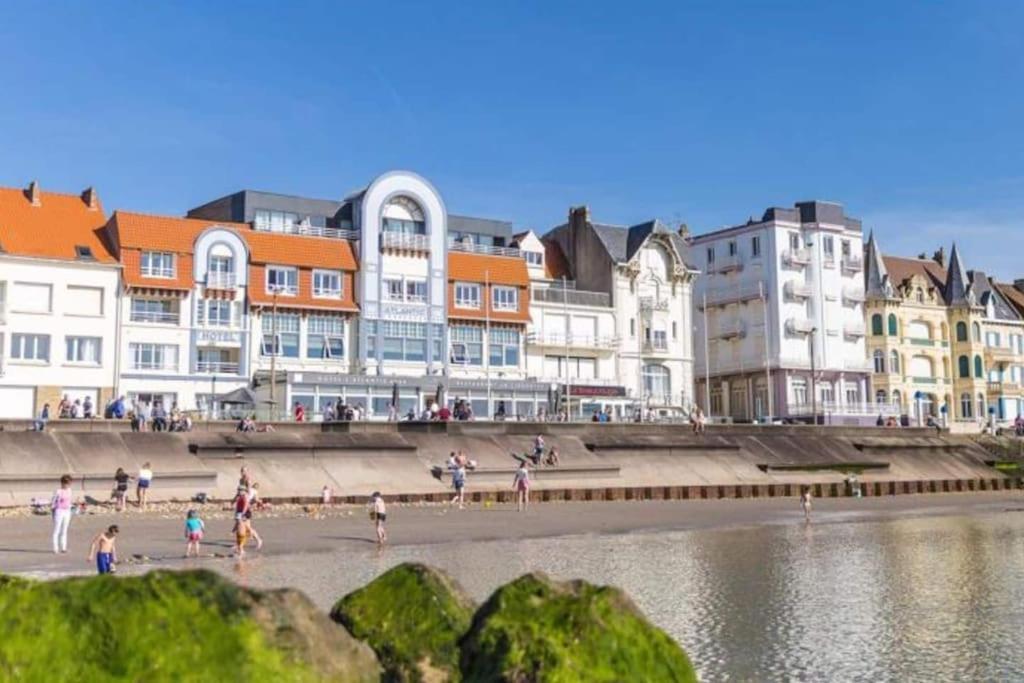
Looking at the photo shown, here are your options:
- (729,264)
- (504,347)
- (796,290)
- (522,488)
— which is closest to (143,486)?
(522,488)

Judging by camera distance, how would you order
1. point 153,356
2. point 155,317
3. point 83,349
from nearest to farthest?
1. point 83,349
2. point 153,356
3. point 155,317

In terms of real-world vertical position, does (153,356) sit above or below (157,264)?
below

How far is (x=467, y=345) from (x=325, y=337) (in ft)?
31.7

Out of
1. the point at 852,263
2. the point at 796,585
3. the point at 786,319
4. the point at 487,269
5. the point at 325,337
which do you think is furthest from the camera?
the point at 852,263

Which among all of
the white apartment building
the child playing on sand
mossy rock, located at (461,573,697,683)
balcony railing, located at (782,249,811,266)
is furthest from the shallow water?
balcony railing, located at (782,249,811,266)

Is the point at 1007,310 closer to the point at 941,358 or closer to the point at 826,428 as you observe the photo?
the point at 941,358

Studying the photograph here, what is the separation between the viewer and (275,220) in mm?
69250

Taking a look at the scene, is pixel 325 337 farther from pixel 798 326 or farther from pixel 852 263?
pixel 852 263

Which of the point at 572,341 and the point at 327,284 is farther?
the point at 572,341

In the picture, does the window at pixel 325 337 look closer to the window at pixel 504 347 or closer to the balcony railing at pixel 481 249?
the window at pixel 504 347

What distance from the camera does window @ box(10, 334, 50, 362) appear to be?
189 feet

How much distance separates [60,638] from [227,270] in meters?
57.6

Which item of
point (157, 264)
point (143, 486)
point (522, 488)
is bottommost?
point (522, 488)

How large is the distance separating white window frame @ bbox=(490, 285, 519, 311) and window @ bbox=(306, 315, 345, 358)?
10.5 m
